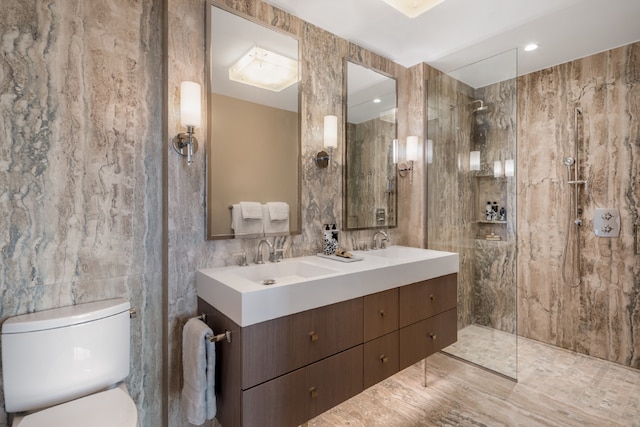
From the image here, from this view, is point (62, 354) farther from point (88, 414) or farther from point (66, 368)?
point (88, 414)

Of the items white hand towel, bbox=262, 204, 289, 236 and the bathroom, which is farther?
white hand towel, bbox=262, 204, 289, 236

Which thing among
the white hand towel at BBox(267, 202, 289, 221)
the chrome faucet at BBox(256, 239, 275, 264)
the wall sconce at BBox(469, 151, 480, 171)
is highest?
the wall sconce at BBox(469, 151, 480, 171)

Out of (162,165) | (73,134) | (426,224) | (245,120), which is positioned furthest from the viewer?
(426,224)

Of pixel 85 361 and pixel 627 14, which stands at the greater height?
pixel 627 14

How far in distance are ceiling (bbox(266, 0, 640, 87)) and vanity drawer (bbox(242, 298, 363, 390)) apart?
1.84 metres

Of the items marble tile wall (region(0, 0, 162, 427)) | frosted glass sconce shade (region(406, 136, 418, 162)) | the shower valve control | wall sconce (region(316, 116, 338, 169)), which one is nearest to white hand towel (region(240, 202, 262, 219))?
marble tile wall (region(0, 0, 162, 427))

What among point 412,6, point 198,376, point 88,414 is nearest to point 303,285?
point 198,376

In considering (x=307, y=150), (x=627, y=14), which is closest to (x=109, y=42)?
(x=307, y=150)

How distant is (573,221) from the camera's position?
2.79 meters

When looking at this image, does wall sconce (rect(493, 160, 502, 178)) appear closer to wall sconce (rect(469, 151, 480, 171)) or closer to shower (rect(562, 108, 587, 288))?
wall sconce (rect(469, 151, 480, 171))

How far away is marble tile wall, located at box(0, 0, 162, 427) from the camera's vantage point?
1298 mm

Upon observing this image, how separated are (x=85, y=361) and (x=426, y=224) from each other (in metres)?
2.43

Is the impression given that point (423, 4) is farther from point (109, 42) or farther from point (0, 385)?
point (0, 385)

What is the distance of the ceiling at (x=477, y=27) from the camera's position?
1.96m
